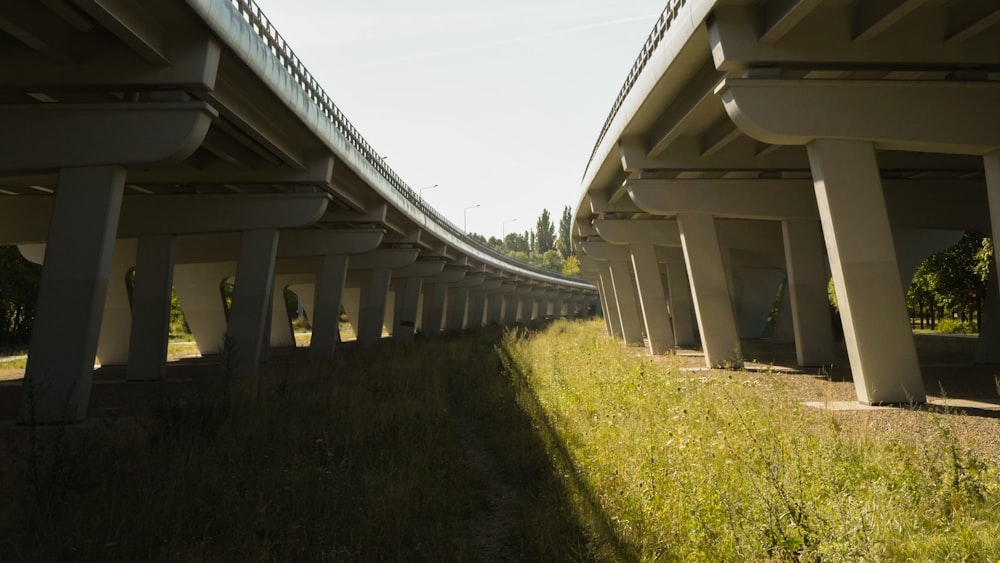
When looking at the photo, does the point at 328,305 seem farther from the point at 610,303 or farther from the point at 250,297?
the point at 610,303

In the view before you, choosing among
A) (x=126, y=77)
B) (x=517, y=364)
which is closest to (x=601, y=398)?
(x=517, y=364)

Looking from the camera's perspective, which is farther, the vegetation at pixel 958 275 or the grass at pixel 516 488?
the vegetation at pixel 958 275

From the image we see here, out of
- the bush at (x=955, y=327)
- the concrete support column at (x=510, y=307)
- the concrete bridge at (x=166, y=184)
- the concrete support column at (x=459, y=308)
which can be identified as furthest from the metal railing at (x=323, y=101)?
the concrete support column at (x=510, y=307)

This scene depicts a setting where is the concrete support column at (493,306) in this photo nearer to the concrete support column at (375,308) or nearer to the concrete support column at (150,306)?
the concrete support column at (375,308)

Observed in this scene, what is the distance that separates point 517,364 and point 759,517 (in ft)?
52.8

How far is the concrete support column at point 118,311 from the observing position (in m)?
26.5

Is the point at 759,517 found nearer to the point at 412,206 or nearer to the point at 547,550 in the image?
the point at 547,550

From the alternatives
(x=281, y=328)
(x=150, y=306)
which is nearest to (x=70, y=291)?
(x=150, y=306)

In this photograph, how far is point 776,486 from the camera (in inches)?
222

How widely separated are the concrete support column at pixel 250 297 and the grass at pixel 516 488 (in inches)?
414

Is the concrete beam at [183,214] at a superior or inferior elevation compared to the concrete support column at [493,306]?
inferior

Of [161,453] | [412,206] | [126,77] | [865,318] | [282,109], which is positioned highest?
[412,206]

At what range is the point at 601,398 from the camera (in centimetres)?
1299

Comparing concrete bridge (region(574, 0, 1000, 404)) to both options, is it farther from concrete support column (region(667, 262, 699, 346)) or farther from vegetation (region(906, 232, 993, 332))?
vegetation (region(906, 232, 993, 332))
